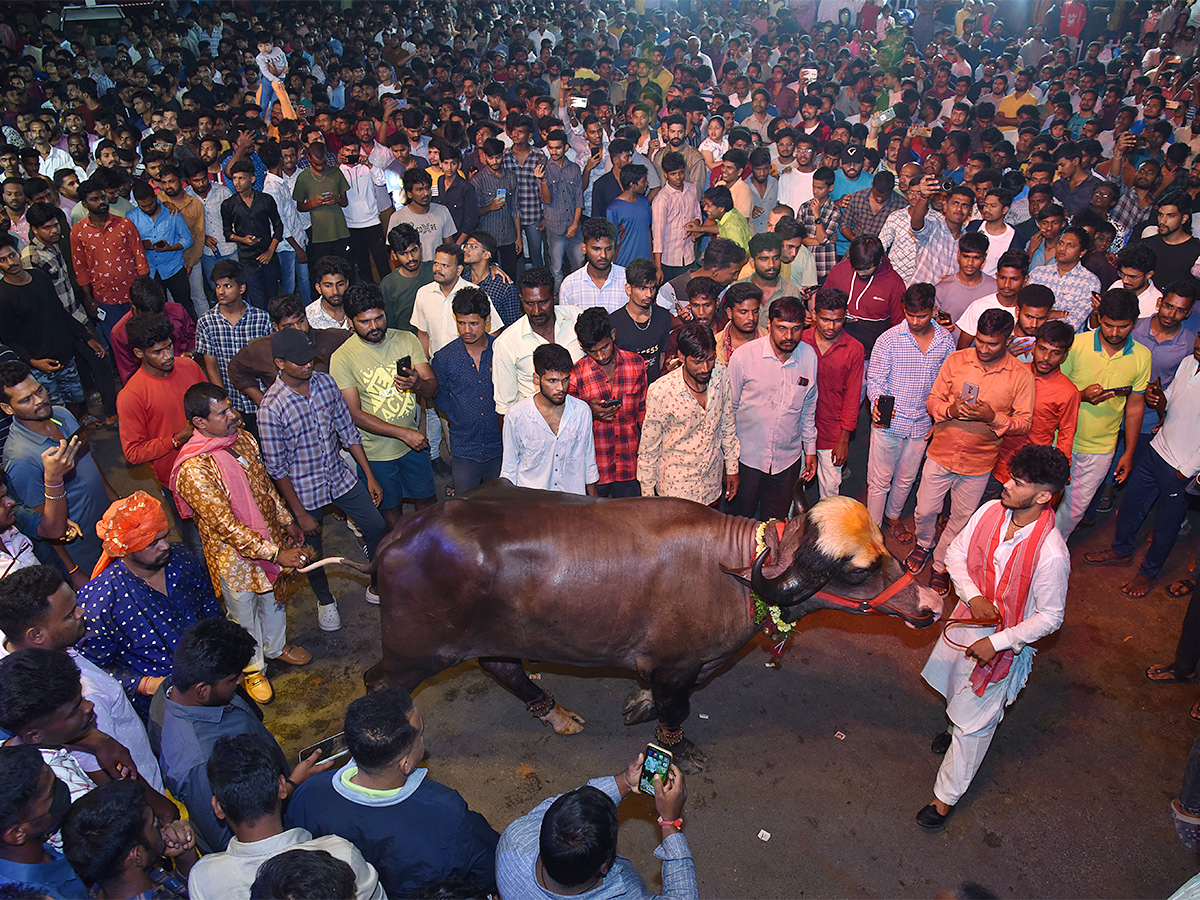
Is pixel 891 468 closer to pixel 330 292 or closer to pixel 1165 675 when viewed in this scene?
pixel 1165 675

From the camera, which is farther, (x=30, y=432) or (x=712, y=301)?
(x=712, y=301)

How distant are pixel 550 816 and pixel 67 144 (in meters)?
12.8

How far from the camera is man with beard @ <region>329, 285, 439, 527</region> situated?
18.0ft

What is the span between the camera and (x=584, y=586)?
4.20 m

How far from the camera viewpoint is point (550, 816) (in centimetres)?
256

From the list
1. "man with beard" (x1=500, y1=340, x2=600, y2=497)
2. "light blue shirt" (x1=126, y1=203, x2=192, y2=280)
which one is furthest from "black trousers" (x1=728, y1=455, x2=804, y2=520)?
"light blue shirt" (x1=126, y1=203, x2=192, y2=280)

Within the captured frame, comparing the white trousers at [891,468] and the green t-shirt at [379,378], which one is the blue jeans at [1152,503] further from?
the green t-shirt at [379,378]

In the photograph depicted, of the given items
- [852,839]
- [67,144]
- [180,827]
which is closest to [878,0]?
[67,144]

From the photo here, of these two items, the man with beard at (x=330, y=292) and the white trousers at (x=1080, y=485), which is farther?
the man with beard at (x=330, y=292)

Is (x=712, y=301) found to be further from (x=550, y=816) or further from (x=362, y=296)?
(x=550, y=816)

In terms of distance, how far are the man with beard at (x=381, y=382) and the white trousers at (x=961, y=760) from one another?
383 centimetres

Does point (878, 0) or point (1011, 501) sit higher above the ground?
point (878, 0)

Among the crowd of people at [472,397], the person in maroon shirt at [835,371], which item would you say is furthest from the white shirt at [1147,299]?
the person in maroon shirt at [835,371]

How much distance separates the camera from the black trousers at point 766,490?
598 centimetres
